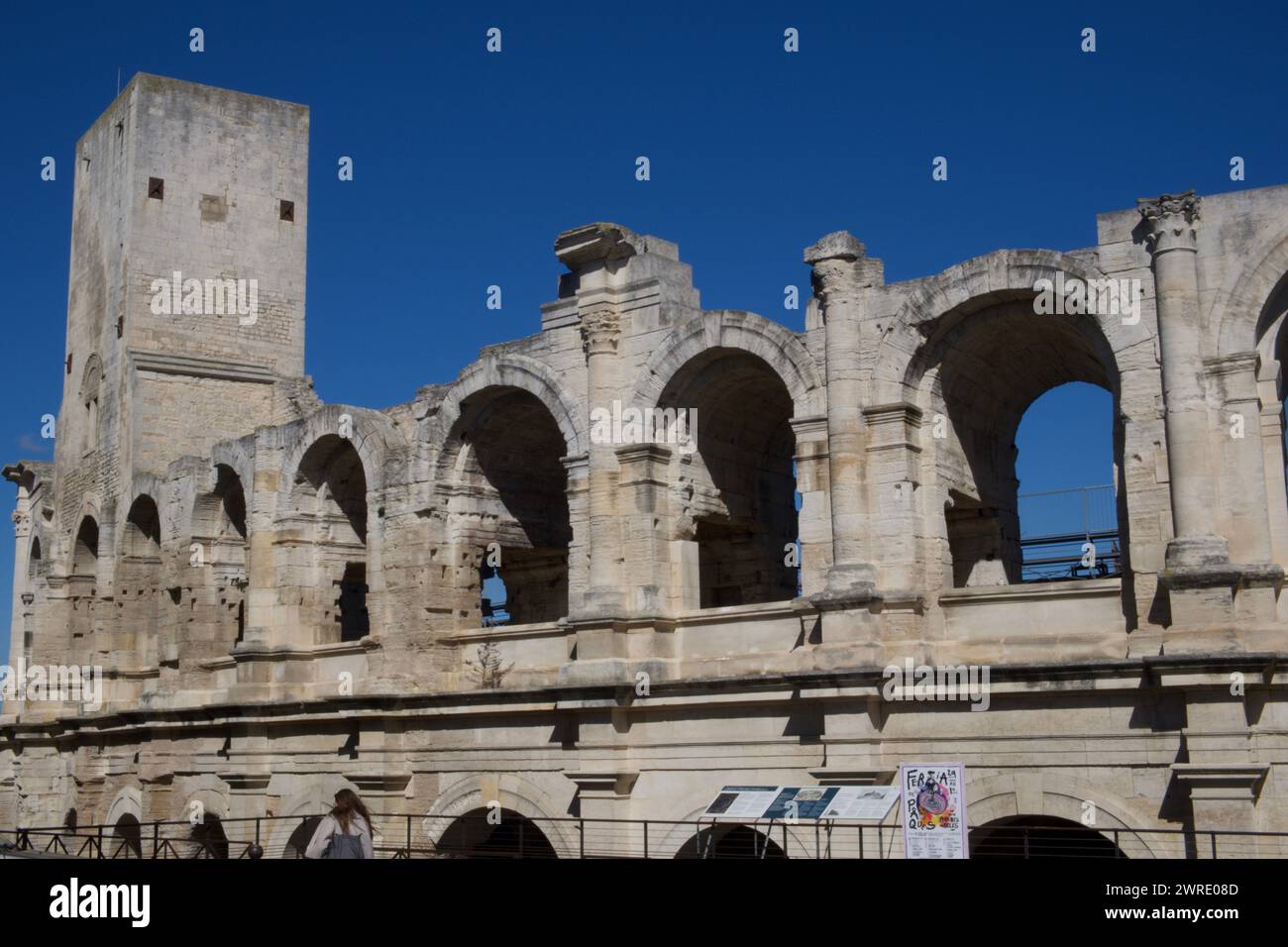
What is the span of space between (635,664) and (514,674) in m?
2.47

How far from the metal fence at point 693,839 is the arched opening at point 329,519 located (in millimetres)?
3178

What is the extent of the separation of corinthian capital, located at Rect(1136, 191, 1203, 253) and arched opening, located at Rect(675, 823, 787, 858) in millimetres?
6616

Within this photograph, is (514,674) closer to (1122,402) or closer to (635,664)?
(635,664)

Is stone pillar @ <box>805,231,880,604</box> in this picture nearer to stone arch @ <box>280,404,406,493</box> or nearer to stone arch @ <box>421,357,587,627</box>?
stone arch @ <box>421,357,587,627</box>

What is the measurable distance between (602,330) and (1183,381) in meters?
6.78

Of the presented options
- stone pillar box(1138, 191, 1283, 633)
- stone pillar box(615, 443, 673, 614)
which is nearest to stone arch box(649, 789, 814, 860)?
stone pillar box(615, 443, 673, 614)

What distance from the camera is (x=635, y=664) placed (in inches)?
658

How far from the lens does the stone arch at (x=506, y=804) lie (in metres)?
17.4

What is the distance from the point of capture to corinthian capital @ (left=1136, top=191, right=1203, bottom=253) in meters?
13.8

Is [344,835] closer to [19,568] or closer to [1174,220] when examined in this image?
[1174,220]

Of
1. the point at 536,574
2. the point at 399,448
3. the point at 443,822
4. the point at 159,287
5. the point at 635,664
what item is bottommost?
the point at 443,822

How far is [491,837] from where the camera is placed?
64.3 ft
